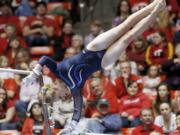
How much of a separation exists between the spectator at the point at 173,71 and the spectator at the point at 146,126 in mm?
1048

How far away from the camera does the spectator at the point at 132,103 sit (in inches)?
405

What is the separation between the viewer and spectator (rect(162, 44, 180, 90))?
10.9 m

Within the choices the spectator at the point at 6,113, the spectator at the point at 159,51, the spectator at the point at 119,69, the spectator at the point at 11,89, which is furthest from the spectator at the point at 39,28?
the spectator at the point at 6,113

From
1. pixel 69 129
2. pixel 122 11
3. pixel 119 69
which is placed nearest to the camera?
pixel 69 129

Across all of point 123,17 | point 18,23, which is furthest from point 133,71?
point 18,23

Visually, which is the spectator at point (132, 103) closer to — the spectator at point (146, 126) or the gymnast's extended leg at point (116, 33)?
the spectator at point (146, 126)

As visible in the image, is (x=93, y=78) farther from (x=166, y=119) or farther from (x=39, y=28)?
(x=39, y=28)

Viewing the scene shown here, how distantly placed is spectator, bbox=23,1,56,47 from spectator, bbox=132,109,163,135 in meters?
3.36

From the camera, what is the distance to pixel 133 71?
11.4 m

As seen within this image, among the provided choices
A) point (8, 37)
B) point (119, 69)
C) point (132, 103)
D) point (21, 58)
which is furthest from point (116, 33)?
point (8, 37)

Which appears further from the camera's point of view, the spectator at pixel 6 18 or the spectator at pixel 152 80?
the spectator at pixel 6 18

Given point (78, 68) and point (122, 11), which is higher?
point (122, 11)

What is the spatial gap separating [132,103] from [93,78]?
861 millimetres

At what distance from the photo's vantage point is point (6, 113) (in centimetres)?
1069
